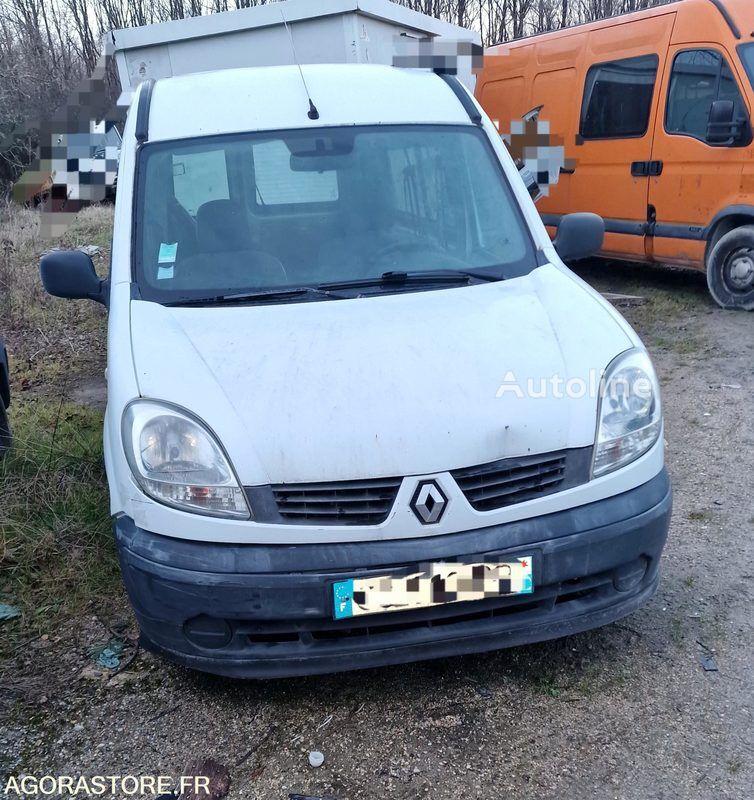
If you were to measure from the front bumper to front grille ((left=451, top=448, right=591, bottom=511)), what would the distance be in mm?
84

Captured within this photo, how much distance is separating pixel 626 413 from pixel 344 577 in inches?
42.2

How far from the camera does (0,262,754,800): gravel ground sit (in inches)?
94.3

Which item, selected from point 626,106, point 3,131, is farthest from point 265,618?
point 3,131

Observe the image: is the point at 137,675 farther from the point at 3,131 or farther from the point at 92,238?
the point at 3,131

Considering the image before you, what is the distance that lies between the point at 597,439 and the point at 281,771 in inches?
55.2

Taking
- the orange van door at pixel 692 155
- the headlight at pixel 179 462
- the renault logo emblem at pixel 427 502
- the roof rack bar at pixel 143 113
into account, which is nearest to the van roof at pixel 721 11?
the orange van door at pixel 692 155

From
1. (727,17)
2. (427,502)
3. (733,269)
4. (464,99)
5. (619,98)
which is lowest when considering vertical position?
(733,269)

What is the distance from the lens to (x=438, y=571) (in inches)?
94.0

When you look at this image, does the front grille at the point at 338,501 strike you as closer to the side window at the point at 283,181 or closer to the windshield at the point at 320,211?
the windshield at the point at 320,211

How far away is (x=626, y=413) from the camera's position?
8.75 feet

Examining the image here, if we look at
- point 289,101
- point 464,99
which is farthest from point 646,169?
point 289,101

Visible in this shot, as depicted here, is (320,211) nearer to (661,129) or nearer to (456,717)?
(456,717)

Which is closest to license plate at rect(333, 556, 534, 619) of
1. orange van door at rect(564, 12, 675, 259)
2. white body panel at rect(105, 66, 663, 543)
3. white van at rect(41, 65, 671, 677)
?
white van at rect(41, 65, 671, 677)

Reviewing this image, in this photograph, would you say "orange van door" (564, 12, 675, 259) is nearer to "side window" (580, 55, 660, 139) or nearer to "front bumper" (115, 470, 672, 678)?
"side window" (580, 55, 660, 139)
